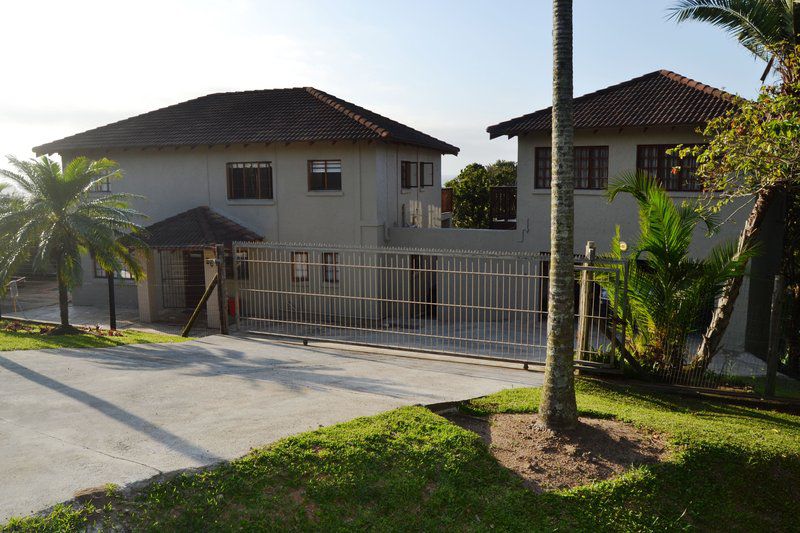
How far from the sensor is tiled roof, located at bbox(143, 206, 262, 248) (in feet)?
64.8

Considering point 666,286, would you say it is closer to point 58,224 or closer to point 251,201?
point 58,224

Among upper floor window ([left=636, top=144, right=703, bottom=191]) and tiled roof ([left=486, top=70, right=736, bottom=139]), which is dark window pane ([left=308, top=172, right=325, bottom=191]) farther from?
upper floor window ([left=636, top=144, right=703, bottom=191])

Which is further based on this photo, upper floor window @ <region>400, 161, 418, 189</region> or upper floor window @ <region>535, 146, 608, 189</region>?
upper floor window @ <region>400, 161, 418, 189</region>

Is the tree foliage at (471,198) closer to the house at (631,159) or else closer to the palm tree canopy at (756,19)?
the house at (631,159)

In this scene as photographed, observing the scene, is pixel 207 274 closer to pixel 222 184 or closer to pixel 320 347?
pixel 222 184

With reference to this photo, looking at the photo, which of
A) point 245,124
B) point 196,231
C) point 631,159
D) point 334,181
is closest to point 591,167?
point 631,159

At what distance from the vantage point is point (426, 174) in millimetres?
26469

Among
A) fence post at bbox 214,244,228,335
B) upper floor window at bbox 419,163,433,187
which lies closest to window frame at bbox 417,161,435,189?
upper floor window at bbox 419,163,433,187

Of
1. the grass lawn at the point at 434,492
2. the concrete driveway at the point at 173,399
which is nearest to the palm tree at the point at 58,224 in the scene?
the concrete driveway at the point at 173,399

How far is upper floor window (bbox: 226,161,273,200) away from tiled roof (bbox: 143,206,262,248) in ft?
3.26

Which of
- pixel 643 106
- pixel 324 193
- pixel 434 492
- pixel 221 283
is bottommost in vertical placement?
pixel 434 492

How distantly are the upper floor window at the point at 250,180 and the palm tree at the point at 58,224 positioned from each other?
5.53 m

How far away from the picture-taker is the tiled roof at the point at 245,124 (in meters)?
20.1

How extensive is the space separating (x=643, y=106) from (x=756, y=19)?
4.64 metres
